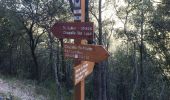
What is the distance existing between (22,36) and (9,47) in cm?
171

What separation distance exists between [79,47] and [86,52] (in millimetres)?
153

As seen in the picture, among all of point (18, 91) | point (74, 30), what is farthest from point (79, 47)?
point (18, 91)

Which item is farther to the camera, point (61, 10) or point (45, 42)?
point (45, 42)

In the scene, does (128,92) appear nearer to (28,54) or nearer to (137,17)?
(137,17)

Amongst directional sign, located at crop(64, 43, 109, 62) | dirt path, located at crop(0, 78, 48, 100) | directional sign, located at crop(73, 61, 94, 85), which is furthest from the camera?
dirt path, located at crop(0, 78, 48, 100)

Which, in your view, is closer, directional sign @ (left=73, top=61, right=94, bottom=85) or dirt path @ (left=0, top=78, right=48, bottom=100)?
directional sign @ (left=73, top=61, right=94, bottom=85)

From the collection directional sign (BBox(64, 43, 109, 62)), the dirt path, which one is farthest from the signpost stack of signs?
the dirt path

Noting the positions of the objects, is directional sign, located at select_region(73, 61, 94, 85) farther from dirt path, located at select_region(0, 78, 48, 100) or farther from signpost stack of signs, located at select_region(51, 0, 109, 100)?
dirt path, located at select_region(0, 78, 48, 100)

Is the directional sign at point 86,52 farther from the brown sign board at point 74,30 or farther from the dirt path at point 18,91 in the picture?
the dirt path at point 18,91

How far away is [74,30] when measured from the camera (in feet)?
16.3

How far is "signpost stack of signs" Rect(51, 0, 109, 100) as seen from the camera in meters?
4.83

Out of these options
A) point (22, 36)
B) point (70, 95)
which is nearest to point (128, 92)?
point (70, 95)

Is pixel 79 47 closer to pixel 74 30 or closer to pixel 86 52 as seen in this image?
pixel 86 52

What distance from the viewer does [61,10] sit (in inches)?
752
